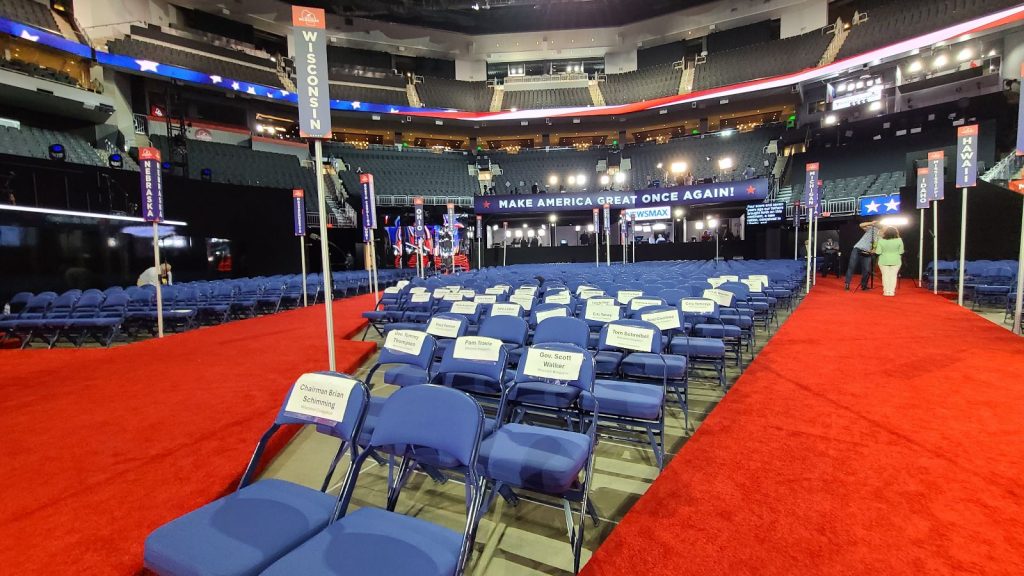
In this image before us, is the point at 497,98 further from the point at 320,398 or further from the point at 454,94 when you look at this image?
the point at 320,398

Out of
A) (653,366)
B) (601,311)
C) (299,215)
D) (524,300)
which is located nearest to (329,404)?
(653,366)

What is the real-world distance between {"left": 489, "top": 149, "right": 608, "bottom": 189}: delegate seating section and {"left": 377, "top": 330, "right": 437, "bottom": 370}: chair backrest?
24.9m

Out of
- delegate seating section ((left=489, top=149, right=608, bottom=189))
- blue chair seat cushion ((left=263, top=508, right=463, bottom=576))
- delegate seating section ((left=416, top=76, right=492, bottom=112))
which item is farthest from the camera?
delegate seating section ((left=416, top=76, right=492, bottom=112))

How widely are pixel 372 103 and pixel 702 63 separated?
20092 millimetres

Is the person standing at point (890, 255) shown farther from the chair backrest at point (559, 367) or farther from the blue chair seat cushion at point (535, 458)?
the blue chair seat cushion at point (535, 458)

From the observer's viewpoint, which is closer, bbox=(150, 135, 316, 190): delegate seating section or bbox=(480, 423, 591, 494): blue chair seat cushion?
bbox=(480, 423, 591, 494): blue chair seat cushion

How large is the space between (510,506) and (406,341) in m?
1.33

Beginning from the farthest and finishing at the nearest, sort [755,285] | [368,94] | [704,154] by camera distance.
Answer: [368,94] → [704,154] → [755,285]

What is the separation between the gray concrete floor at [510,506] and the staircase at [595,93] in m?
28.3

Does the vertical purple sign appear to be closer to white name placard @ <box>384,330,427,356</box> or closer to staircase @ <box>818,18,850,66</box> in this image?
white name placard @ <box>384,330,427,356</box>

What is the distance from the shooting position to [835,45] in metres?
22.4

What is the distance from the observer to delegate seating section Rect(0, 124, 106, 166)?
1152 centimetres

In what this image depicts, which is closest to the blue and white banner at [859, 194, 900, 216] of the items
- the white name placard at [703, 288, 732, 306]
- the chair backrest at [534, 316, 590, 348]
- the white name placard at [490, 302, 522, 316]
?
the white name placard at [703, 288, 732, 306]

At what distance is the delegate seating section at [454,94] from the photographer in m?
27.6
